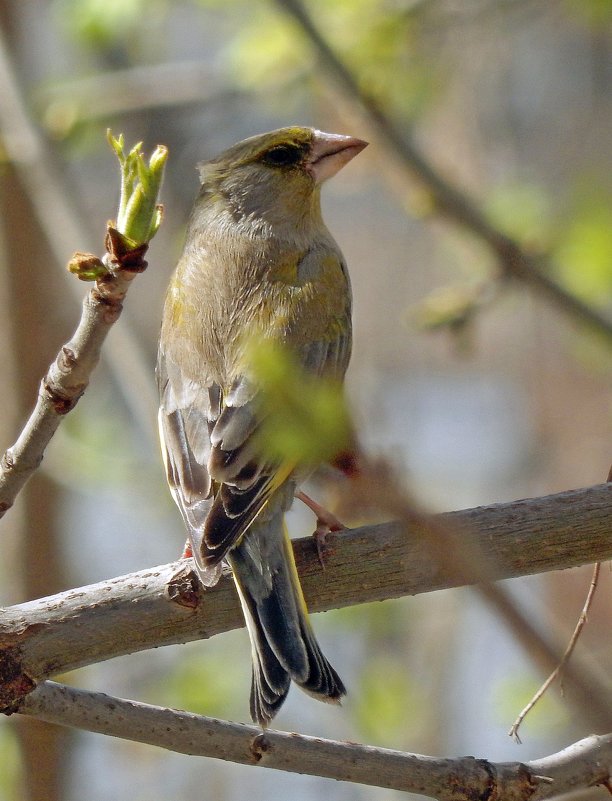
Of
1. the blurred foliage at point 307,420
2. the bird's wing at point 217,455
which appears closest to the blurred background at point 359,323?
the bird's wing at point 217,455

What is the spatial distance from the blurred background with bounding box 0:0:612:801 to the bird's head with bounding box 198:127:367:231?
21cm

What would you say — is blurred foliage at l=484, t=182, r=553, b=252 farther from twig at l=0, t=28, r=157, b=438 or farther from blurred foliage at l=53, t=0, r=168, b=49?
twig at l=0, t=28, r=157, b=438

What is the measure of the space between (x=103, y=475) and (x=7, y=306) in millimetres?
1034

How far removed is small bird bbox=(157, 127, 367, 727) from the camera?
3297mm

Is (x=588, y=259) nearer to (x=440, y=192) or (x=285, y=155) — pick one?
(x=285, y=155)

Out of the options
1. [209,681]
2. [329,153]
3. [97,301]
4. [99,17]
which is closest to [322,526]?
[97,301]

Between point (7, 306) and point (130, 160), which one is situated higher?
point (7, 306)

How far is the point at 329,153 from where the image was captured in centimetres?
524

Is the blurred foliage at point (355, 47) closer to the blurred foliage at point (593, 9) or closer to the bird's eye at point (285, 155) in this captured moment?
the bird's eye at point (285, 155)

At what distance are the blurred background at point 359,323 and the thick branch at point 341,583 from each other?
619 millimetres

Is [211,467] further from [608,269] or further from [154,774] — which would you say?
[154,774]

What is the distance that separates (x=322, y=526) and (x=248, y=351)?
72 centimetres

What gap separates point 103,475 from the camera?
6.38 m

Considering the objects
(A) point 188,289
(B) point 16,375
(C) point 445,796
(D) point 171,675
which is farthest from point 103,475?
(C) point 445,796
